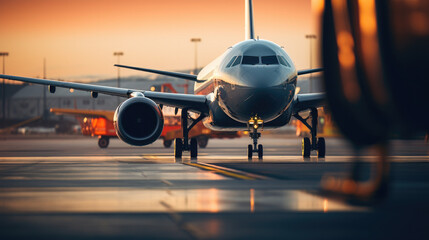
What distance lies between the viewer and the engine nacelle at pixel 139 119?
2442 cm

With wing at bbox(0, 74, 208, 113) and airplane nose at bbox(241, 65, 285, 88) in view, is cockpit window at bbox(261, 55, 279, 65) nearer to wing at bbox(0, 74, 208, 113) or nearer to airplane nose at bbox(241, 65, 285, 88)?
airplane nose at bbox(241, 65, 285, 88)

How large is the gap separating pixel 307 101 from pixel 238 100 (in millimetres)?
4123

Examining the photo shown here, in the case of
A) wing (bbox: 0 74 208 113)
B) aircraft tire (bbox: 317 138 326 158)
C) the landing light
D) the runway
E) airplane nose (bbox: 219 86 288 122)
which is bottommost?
the runway

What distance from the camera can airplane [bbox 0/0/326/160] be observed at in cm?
2277

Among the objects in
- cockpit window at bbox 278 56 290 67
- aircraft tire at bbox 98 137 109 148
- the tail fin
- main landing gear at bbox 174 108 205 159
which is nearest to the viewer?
cockpit window at bbox 278 56 290 67

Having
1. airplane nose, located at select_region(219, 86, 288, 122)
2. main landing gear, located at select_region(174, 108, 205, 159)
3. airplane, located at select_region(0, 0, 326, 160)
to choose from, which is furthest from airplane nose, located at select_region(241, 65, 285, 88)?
main landing gear, located at select_region(174, 108, 205, 159)

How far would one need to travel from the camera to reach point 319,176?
16.6 meters

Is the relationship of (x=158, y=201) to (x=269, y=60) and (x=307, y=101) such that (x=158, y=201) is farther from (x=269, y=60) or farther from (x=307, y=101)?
(x=307, y=101)

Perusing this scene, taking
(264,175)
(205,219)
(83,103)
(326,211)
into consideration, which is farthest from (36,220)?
(83,103)

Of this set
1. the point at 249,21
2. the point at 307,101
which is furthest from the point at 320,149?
the point at 249,21

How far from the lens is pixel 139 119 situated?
24656mm

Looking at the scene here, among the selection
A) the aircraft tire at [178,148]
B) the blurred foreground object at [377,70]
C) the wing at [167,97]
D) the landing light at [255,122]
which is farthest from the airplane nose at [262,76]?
the blurred foreground object at [377,70]

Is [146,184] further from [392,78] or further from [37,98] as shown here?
[37,98]

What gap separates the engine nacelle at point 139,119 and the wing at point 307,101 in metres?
5.09
